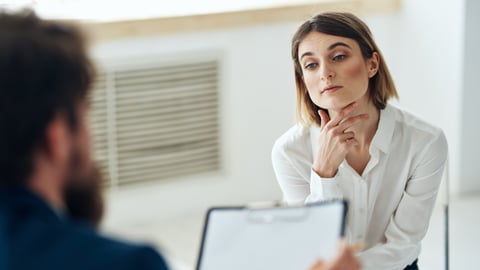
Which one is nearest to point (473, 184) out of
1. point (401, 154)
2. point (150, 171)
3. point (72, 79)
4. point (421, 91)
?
point (421, 91)

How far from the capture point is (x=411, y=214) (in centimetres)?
211

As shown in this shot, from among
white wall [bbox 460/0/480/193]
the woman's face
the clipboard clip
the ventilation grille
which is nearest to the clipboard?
the clipboard clip

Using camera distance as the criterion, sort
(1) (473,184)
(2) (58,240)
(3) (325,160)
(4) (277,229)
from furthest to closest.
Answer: (1) (473,184), (3) (325,160), (4) (277,229), (2) (58,240)

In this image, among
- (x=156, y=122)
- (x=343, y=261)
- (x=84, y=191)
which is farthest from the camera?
(x=156, y=122)

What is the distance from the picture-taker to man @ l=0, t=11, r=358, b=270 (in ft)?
3.09

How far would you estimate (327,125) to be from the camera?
6.85 ft

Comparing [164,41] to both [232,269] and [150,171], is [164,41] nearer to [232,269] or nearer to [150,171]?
[150,171]

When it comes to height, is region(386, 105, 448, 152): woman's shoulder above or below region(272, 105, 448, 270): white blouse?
above

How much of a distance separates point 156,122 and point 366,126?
150cm

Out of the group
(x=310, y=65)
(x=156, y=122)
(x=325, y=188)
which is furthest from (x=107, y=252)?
(x=156, y=122)

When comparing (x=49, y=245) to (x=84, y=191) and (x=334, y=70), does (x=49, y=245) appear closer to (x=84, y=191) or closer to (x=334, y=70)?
(x=84, y=191)

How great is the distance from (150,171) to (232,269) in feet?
7.17

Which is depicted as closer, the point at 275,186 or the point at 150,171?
the point at 150,171

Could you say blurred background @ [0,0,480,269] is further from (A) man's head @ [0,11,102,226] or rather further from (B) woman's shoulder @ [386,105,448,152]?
(A) man's head @ [0,11,102,226]
